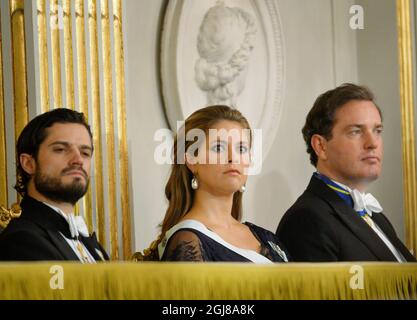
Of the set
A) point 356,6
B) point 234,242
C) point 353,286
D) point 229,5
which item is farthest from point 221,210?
point 356,6

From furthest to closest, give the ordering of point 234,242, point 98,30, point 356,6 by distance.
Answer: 1. point 356,6
2. point 98,30
3. point 234,242

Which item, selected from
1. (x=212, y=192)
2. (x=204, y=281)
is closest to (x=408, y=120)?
(x=212, y=192)

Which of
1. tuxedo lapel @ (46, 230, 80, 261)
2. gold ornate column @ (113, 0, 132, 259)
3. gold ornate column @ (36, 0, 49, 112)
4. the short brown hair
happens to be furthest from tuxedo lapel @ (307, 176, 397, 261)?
gold ornate column @ (36, 0, 49, 112)

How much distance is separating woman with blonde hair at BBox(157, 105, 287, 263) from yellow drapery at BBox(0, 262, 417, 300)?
2.4 inches

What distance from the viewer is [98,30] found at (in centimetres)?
328

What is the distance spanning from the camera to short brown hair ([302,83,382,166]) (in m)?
3.36

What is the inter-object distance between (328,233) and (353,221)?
0.10 m

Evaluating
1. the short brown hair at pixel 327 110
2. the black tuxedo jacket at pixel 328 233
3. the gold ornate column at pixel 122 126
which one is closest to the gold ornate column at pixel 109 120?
the gold ornate column at pixel 122 126

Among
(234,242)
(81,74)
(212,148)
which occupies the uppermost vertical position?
(81,74)

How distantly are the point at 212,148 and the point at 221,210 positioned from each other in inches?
8.3

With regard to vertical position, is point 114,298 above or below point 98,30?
below

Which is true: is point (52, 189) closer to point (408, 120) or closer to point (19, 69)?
point (19, 69)

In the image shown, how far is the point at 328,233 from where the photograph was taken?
328 cm
